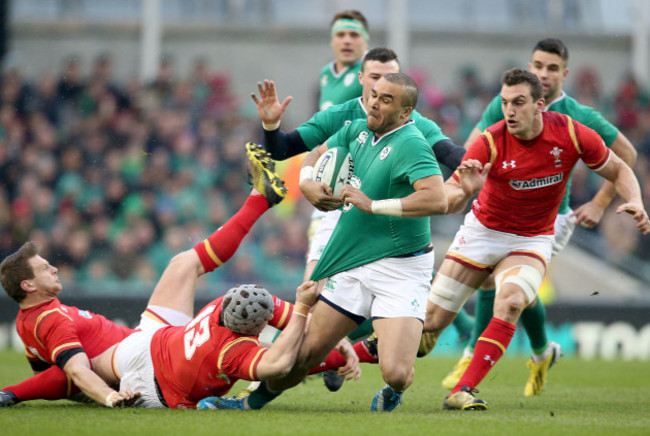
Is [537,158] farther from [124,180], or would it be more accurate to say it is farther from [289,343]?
[124,180]

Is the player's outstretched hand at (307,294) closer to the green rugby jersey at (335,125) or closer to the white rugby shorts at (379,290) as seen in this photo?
the white rugby shorts at (379,290)

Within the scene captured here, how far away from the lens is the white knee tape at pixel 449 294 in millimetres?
7117

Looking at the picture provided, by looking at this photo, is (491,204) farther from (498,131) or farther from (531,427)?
(531,427)

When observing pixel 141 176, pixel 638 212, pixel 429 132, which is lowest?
pixel 141 176

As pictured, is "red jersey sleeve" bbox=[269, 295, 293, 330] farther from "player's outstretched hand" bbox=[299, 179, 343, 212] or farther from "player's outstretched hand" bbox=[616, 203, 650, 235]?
"player's outstretched hand" bbox=[616, 203, 650, 235]

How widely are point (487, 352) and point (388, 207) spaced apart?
1486 mm

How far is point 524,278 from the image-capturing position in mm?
6746

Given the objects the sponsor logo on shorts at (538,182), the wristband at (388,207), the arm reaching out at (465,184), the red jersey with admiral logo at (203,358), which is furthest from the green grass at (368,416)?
the sponsor logo on shorts at (538,182)

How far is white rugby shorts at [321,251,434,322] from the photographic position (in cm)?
604

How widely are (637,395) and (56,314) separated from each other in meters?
4.85

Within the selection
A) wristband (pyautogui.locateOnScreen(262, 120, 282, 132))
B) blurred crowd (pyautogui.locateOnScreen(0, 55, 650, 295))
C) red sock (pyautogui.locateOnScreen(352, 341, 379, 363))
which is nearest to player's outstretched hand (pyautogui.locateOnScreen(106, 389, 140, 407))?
red sock (pyautogui.locateOnScreen(352, 341, 379, 363))

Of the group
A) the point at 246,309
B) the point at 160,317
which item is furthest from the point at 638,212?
the point at 160,317

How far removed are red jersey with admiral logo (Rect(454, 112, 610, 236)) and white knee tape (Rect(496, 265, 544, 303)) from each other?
429 millimetres

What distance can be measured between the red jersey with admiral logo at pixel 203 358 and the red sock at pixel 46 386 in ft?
2.30
